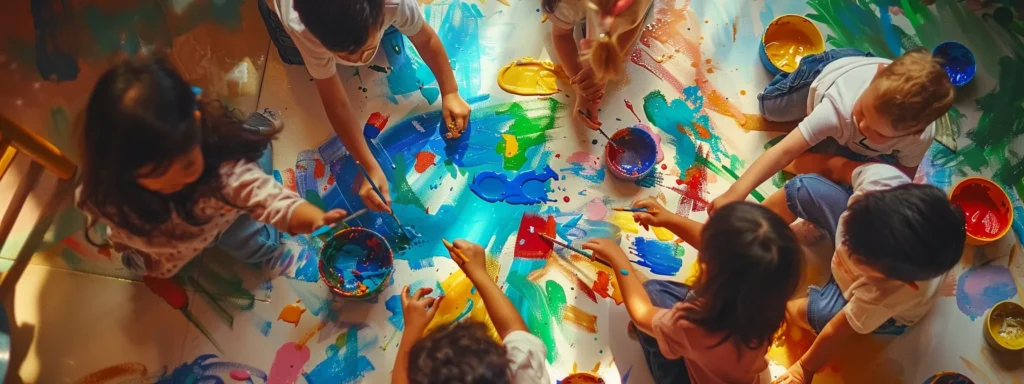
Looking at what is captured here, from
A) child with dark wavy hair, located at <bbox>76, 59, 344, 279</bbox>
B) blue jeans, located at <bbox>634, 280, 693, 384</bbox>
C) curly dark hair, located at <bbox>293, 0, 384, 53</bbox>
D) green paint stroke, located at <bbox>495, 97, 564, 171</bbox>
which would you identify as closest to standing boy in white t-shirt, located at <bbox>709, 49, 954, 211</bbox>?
blue jeans, located at <bbox>634, 280, 693, 384</bbox>

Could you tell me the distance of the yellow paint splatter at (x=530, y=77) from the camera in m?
1.66

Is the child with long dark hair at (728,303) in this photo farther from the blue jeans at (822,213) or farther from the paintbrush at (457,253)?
the paintbrush at (457,253)

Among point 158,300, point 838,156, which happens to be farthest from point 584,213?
point 158,300

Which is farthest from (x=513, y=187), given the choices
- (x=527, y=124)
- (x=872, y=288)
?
(x=872, y=288)

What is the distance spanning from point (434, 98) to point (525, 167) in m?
0.29

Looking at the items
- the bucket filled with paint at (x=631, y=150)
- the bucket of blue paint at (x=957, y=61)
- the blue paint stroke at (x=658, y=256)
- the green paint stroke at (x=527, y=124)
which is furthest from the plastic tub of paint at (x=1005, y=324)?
the green paint stroke at (x=527, y=124)

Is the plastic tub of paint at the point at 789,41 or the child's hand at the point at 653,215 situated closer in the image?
the child's hand at the point at 653,215

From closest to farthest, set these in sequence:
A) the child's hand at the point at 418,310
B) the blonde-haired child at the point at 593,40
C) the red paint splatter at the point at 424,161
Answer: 1. the blonde-haired child at the point at 593,40
2. the child's hand at the point at 418,310
3. the red paint splatter at the point at 424,161

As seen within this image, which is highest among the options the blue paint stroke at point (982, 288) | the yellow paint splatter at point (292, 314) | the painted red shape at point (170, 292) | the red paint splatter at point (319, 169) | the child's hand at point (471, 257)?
the red paint splatter at point (319, 169)

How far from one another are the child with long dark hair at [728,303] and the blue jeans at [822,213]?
207 millimetres

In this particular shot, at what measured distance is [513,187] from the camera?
1.57 metres

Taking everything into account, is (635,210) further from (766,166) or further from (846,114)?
(846,114)

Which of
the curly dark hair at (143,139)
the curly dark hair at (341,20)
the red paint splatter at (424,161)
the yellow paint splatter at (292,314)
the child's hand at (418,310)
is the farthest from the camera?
the red paint splatter at (424,161)

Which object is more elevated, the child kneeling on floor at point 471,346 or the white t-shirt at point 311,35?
the white t-shirt at point 311,35
